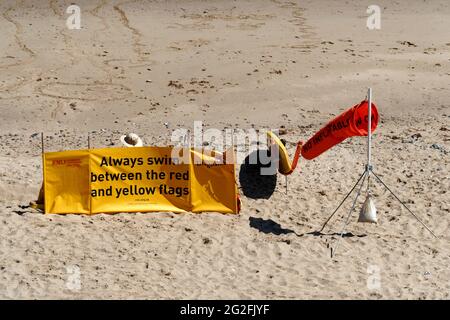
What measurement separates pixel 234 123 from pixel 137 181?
15.0 feet

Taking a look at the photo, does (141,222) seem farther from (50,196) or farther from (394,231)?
(394,231)

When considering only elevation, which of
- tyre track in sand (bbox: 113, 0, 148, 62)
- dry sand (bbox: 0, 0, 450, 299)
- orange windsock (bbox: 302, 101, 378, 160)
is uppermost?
orange windsock (bbox: 302, 101, 378, 160)

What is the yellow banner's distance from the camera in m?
14.6

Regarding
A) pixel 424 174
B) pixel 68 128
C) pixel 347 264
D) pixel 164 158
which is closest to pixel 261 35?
pixel 68 128

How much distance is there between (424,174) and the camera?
1661 cm

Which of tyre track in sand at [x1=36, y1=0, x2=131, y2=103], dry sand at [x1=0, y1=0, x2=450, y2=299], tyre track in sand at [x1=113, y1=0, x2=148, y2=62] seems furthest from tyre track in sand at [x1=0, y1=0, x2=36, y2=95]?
tyre track in sand at [x1=113, y1=0, x2=148, y2=62]

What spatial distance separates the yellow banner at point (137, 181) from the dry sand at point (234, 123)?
0.25 meters

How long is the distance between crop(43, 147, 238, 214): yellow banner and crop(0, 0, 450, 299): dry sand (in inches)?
10.0

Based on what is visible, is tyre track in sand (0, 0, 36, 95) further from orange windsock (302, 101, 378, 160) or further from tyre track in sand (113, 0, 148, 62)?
orange windsock (302, 101, 378, 160)

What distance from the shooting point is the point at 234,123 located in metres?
19.0

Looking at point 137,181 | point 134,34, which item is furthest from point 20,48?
point 137,181

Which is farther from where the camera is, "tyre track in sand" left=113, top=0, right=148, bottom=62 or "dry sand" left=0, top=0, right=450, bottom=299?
"tyre track in sand" left=113, top=0, right=148, bottom=62

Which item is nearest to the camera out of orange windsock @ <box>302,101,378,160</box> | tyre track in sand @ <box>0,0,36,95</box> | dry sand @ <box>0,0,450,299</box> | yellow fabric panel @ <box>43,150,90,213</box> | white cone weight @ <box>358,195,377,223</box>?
dry sand @ <box>0,0,450,299</box>

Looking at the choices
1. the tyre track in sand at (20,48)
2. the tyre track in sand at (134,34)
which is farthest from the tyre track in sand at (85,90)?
the tyre track in sand at (134,34)
